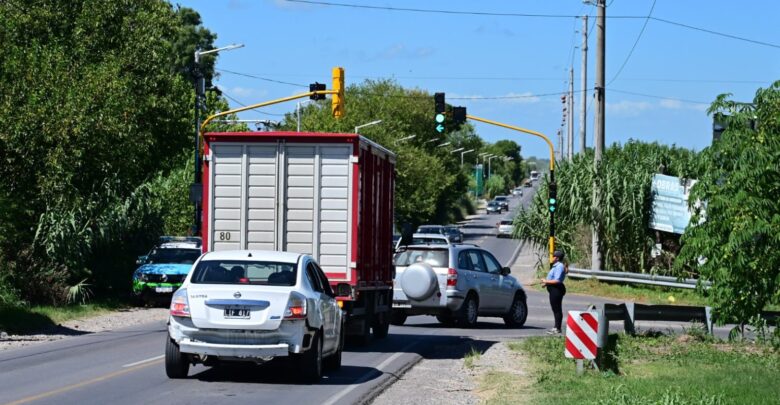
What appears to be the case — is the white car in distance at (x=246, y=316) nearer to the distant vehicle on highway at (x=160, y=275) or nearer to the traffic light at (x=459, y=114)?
the distant vehicle on highway at (x=160, y=275)

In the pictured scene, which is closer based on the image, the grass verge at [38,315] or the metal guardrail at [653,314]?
the metal guardrail at [653,314]

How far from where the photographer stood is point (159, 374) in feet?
54.0

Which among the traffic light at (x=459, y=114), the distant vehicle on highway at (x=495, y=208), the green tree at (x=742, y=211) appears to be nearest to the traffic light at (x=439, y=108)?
the traffic light at (x=459, y=114)

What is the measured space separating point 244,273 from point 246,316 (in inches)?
44.4

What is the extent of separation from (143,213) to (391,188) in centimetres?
1448

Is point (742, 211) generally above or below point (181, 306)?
above

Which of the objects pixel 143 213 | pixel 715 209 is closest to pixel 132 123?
pixel 143 213

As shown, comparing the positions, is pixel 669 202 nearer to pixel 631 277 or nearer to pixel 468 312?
pixel 631 277

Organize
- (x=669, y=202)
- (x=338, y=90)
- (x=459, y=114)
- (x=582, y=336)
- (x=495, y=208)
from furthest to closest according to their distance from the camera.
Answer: (x=495, y=208)
(x=669, y=202)
(x=459, y=114)
(x=338, y=90)
(x=582, y=336)

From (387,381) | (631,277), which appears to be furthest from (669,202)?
(387,381)

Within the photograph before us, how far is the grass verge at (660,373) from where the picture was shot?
44.5ft

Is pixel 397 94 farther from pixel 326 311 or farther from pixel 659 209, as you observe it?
pixel 326 311

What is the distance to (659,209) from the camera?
44.0 meters

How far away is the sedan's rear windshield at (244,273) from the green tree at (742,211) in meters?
6.27
